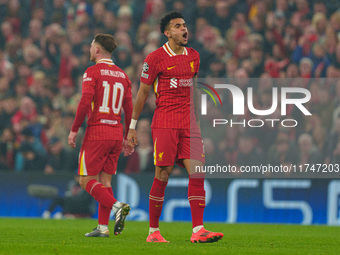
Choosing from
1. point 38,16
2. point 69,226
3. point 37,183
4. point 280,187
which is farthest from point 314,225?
point 38,16

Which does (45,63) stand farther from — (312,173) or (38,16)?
(312,173)

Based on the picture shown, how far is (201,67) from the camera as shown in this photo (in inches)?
508

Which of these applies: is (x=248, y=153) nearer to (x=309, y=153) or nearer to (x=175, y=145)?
(x=309, y=153)

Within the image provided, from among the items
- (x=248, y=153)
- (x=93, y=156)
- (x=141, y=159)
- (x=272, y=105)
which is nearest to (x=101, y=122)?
(x=93, y=156)

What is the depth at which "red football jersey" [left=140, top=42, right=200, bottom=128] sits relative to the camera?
6.27 m

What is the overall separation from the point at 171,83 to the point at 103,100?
3.70 feet

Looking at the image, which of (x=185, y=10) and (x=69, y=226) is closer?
(x=69, y=226)

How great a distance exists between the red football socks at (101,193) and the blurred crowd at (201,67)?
13.2ft

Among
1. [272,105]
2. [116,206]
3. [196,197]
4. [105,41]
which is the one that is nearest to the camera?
[196,197]

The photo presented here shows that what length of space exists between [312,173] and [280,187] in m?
0.56

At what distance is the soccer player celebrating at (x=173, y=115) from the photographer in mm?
6219

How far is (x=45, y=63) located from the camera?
14.2 m

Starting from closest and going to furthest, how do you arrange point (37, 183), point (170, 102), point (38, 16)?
point (170, 102) → point (37, 183) → point (38, 16)

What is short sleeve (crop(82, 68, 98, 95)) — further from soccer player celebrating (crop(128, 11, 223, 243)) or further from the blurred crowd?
the blurred crowd
